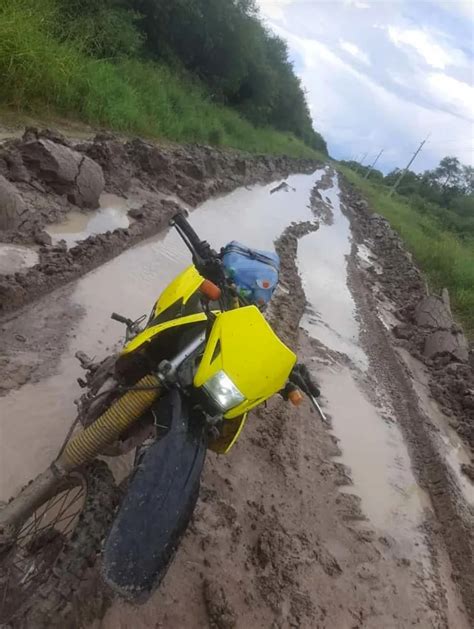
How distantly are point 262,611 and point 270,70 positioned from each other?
2953 cm

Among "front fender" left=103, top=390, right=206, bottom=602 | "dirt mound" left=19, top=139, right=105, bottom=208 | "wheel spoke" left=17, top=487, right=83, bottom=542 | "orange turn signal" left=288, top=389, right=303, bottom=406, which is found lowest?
"dirt mound" left=19, top=139, right=105, bottom=208

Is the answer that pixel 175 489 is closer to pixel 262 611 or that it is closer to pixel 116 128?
pixel 262 611

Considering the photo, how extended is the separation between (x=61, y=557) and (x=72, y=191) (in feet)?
19.9

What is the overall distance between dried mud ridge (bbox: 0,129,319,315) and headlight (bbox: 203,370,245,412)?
2.89 meters

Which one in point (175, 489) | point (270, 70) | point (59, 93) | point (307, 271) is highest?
point (270, 70)

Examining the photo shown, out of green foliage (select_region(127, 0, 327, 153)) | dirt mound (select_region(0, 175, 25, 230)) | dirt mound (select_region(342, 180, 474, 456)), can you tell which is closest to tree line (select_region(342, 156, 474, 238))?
green foliage (select_region(127, 0, 327, 153))

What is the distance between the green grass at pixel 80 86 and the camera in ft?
29.3

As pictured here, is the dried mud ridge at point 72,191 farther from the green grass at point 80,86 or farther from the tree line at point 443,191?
the tree line at point 443,191

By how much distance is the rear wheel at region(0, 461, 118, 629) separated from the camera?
1855mm

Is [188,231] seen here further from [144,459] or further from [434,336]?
[434,336]

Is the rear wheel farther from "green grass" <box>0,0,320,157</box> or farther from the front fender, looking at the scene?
"green grass" <box>0,0,320,157</box>

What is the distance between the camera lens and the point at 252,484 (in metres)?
3.76

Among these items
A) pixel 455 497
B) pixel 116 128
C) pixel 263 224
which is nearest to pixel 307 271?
pixel 263 224

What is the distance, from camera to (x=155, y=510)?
1.83 metres
